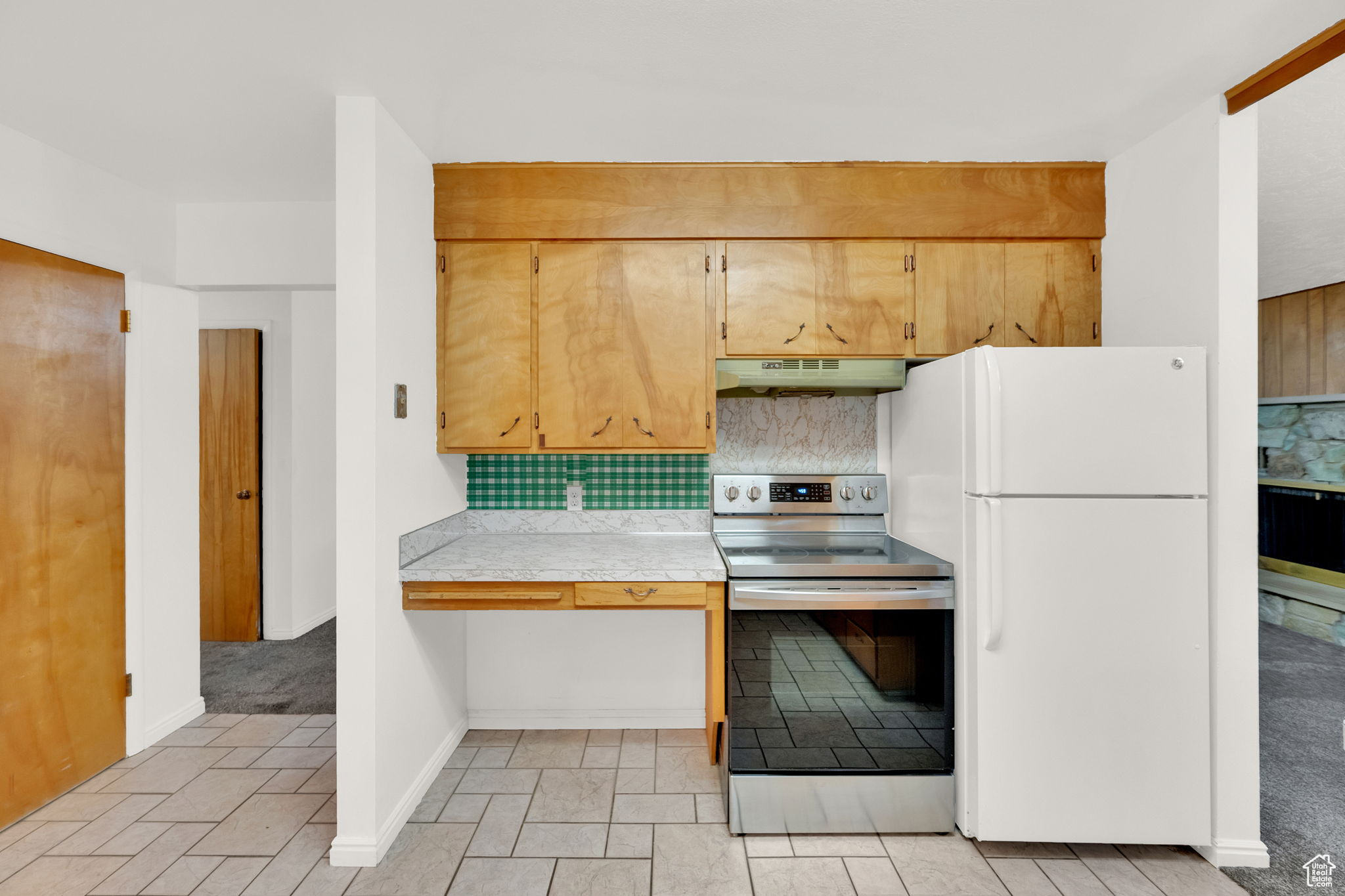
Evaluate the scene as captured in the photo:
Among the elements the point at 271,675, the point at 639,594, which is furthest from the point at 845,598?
the point at 271,675

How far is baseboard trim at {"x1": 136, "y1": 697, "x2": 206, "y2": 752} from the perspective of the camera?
2.66 m

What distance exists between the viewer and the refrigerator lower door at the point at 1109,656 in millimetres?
1892

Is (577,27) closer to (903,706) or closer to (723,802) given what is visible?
(903,706)

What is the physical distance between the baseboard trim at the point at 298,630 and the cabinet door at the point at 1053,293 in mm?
4294

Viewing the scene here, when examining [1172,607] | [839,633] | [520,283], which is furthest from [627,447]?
[1172,607]

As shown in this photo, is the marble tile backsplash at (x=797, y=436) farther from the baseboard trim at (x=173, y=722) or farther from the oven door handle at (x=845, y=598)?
the baseboard trim at (x=173, y=722)

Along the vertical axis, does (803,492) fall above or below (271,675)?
above

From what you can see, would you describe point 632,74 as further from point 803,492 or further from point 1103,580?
point 1103,580

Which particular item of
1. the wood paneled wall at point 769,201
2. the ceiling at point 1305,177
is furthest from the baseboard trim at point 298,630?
the ceiling at point 1305,177

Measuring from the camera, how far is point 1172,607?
1.89m

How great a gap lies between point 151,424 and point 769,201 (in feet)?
8.75

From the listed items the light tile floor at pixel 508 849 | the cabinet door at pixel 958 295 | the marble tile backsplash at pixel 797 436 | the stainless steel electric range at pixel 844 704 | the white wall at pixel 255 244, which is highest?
the white wall at pixel 255 244

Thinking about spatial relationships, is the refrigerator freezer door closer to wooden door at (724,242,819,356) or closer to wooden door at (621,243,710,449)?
wooden door at (724,242,819,356)

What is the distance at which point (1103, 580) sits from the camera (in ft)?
6.23
